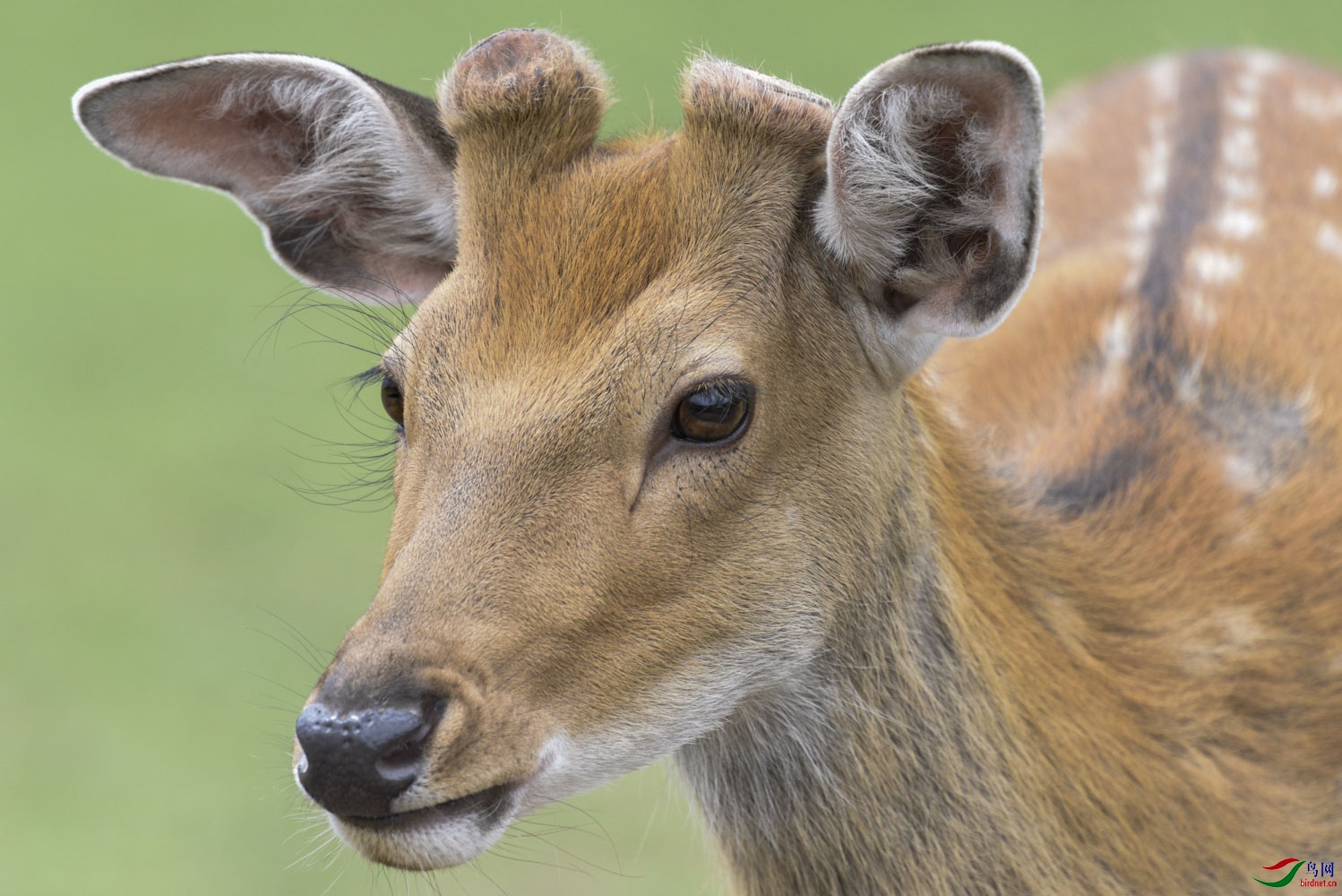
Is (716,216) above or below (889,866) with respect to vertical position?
above

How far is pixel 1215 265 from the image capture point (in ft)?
15.8

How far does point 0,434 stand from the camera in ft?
31.3

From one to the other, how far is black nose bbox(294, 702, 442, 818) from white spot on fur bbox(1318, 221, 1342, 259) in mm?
3545

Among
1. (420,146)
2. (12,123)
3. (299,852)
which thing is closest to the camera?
(420,146)

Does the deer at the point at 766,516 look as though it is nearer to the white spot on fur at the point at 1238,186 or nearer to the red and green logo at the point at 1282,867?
the red and green logo at the point at 1282,867

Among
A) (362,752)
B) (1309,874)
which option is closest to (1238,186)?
(1309,874)

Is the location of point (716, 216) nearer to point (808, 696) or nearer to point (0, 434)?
point (808, 696)

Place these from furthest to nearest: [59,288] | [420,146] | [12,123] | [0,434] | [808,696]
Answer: [12,123] < [59,288] < [0,434] < [420,146] < [808,696]

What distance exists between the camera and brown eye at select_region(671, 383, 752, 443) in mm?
3004

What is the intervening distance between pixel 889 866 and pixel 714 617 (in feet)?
2.34

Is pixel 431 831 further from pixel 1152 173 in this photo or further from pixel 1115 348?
pixel 1152 173

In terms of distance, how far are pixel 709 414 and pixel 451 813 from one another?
85cm

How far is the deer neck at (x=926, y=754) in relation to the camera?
3.24 m

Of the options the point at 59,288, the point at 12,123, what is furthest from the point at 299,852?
the point at 12,123
